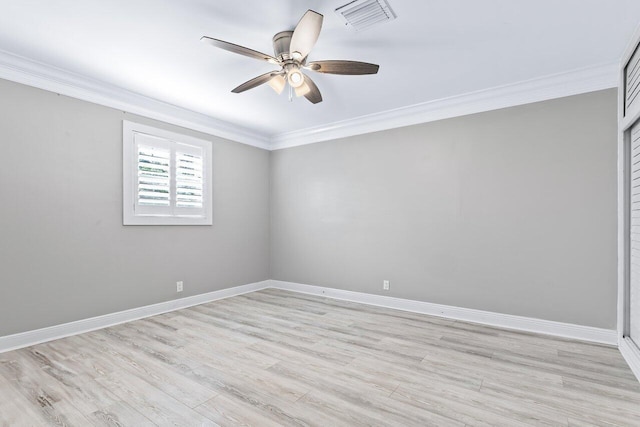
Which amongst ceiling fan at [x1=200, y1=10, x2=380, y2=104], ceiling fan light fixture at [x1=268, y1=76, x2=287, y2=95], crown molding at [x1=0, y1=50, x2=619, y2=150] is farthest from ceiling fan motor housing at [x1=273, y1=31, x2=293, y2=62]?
crown molding at [x1=0, y1=50, x2=619, y2=150]

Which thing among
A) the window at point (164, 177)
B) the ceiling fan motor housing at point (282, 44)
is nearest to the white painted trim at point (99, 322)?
the window at point (164, 177)

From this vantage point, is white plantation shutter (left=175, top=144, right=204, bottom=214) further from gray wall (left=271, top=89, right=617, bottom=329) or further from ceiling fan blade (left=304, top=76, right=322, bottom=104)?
ceiling fan blade (left=304, top=76, right=322, bottom=104)

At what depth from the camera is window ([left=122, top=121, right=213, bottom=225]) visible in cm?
374

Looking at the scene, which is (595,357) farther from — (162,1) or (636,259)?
(162,1)

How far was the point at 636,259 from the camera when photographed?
265 cm

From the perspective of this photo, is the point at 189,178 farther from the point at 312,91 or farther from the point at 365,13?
the point at 365,13

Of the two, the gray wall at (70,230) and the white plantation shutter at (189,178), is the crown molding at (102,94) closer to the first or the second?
the gray wall at (70,230)

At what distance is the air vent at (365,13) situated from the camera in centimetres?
215

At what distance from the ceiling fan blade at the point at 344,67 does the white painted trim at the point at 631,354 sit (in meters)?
2.95

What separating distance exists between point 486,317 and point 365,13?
3283mm

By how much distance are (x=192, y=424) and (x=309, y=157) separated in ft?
13.1

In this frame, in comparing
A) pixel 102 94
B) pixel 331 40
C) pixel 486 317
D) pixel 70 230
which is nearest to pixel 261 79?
pixel 331 40

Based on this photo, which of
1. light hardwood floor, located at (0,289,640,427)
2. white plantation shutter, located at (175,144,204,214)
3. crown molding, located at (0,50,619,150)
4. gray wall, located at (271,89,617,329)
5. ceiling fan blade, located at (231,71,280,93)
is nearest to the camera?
light hardwood floor, located at (0,289,640,427)

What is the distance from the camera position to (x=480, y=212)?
3.70m
